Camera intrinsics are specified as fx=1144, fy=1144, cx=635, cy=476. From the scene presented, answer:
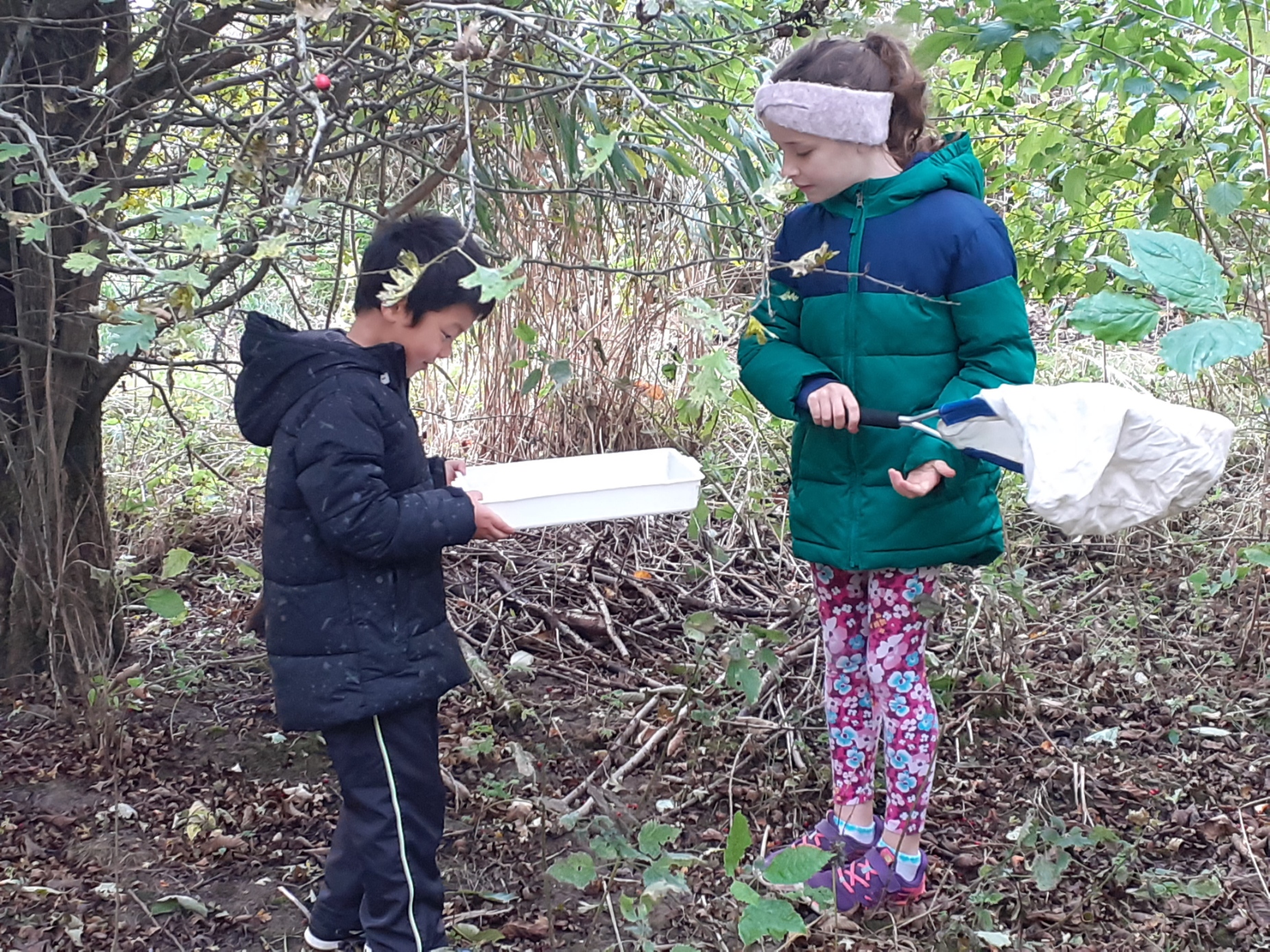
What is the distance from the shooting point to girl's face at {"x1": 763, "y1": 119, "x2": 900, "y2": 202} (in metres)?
1.83

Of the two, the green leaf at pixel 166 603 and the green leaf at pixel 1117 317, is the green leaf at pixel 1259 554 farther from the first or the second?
the green leaf at pixel 166 603

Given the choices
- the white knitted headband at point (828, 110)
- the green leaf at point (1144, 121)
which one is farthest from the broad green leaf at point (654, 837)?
the green leaf at point (1144, 121)

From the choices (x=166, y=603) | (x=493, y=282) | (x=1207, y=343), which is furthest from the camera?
(x=166, y=603)

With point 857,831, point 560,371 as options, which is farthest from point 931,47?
point 857,831

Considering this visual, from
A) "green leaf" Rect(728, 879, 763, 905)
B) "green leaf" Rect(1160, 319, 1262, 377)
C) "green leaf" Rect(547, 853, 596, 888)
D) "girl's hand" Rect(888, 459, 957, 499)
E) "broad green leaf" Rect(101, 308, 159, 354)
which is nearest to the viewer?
"broad green leaf" Rect(101, 308, 159, 354)

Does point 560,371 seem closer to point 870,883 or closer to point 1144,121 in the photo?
point 870,883

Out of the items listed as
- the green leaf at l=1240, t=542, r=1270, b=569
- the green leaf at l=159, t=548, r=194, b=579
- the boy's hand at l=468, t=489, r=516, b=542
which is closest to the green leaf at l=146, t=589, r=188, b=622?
the green leaf at l=159, t=548, r=194, b=579

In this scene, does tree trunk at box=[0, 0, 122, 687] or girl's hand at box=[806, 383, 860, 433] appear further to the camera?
tree trunk at box=[0, 0, 122, 687]

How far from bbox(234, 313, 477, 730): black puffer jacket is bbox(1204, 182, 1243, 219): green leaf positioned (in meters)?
1.58

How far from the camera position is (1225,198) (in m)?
2.24

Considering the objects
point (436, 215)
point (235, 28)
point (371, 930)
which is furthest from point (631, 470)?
point (235, 28)

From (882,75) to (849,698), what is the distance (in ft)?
3.55

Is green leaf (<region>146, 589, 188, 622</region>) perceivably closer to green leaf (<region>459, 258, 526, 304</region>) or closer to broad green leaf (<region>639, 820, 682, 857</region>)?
broad green leaf (<region>639, 820, 682, 857</region>)

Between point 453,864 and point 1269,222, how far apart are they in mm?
2775
